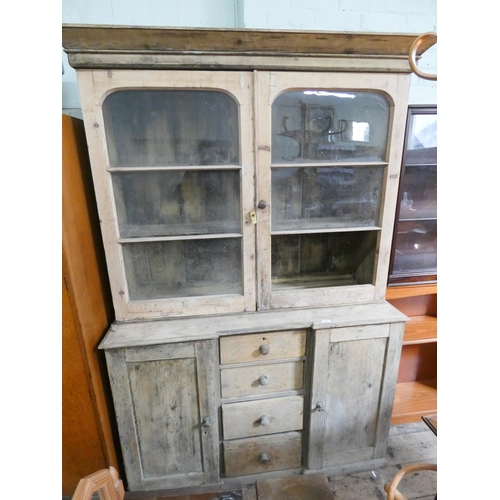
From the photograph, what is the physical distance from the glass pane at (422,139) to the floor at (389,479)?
5.17 feet

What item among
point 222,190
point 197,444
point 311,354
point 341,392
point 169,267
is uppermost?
point 222,190

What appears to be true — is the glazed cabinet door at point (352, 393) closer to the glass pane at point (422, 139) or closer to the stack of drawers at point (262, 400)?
the stack of drawers at point (262, 400)

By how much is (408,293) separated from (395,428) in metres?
0.82

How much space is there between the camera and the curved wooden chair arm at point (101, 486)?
1.89 ft

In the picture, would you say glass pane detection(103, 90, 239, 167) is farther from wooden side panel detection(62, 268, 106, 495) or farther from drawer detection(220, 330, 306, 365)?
drawer detection(220, 330, 306, 365)

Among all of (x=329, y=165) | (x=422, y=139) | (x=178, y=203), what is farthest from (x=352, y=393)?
(x=422, y=139)

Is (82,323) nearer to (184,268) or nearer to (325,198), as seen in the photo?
(184,268)

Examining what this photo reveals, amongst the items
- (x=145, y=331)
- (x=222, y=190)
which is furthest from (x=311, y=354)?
(x=222, y=190)

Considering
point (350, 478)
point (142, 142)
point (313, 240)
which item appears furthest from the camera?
point (313, 240)

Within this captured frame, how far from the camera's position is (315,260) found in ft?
5.29

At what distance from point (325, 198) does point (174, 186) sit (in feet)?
2.28

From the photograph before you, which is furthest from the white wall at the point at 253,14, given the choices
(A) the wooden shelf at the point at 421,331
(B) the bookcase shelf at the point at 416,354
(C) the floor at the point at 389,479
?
(C) the floor at the point at 389,479

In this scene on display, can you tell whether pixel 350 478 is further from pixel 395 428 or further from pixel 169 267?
pixel 169 267

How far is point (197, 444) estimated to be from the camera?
1.29 metres
